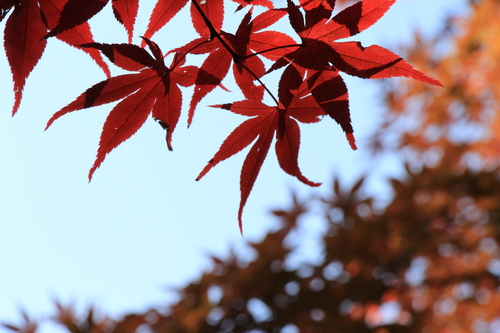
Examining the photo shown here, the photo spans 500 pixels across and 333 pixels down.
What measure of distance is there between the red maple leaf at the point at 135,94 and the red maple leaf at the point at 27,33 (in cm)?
9

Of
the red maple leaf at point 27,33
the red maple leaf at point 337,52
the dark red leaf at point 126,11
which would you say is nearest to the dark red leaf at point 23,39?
the red maple leaf at point 27,33

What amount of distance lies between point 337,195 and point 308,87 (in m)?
2.02

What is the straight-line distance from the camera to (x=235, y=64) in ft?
2.60

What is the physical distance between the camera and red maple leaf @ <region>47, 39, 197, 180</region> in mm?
699

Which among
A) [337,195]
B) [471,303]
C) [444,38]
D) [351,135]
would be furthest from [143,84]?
[444,38]

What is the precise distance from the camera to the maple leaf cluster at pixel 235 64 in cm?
68

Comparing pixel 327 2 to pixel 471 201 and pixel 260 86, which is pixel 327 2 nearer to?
pixel 260 86

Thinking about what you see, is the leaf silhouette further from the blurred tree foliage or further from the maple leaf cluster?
the blurred tree foliage

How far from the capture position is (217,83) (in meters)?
0.77

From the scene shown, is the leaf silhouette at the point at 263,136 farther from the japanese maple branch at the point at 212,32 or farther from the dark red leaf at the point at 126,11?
the dark red leaf at the point at 126,11

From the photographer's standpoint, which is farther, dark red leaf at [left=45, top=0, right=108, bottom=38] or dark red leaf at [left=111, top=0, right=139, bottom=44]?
dark red leaf at [left=111, top=0, right=139, bottom=44]

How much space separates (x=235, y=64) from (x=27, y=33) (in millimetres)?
322

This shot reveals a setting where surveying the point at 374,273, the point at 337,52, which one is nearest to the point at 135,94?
the point at 337,52

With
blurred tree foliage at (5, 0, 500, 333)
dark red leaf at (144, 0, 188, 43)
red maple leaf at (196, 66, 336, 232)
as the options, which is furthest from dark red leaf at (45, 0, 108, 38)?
blurred tree foliage at (5, 0, 500, 333)
